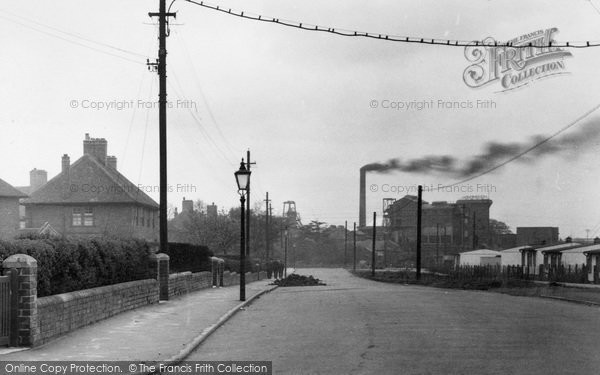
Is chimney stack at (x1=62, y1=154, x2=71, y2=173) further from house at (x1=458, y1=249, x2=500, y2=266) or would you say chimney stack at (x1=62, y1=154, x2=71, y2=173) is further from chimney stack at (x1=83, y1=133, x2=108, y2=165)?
house at (x1=458, y1=249, x2=500, y2=266)

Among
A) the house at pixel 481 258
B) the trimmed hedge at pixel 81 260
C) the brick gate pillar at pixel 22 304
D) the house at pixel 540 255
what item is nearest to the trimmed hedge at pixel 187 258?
the trimmed hedge at pixel 81 260

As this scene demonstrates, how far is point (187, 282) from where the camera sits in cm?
2302

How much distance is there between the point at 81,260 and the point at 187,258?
12.6 m

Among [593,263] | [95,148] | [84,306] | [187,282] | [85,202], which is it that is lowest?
[593,263]

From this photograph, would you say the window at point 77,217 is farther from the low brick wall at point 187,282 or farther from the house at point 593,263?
the house at point 593,263

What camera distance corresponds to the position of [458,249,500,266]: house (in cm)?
6712

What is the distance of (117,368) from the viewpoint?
869 cm

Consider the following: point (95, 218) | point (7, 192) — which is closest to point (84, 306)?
point (7, 192)

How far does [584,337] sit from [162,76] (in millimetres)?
13684

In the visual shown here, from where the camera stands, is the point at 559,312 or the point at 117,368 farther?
the point at 559,312

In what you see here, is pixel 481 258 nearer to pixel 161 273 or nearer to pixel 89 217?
pixel 89 217

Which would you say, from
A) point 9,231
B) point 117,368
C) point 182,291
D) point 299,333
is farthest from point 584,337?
point 9,231

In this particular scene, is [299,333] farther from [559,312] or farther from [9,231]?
[9,231]

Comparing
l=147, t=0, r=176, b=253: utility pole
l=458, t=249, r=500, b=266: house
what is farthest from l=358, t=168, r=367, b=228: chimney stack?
l=147, t=0, r=176, b=253: utility pole
